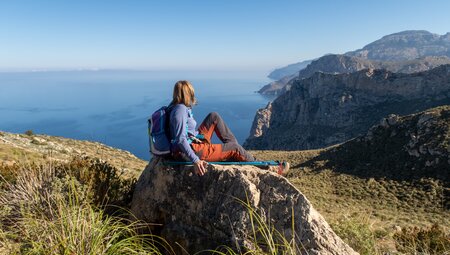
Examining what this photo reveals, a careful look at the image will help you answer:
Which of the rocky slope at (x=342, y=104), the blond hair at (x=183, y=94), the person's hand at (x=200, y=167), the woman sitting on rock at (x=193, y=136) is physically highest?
the blond hair at (x=183, y=94)

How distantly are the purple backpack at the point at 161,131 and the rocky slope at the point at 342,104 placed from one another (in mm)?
97892

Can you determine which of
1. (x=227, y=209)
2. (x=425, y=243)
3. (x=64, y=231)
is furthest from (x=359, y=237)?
(x=64, y=231)

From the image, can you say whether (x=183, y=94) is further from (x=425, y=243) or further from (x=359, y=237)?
(x=425, y=243)

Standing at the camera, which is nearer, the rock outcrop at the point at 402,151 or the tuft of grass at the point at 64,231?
the tuft of grass at the point at 64,231

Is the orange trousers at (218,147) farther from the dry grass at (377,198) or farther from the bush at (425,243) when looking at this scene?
the dry grass at (377,198)

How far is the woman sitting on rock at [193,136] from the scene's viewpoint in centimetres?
480

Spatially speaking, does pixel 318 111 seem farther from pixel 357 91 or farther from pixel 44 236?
pixel 44 236

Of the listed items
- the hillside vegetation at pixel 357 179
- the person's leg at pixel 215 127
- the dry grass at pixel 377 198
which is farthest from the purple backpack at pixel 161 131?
the dry grass at pixel 377 198

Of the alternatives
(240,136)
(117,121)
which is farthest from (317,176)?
(117,121)

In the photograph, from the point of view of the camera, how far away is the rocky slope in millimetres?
99062

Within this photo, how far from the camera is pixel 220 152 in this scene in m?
5.50

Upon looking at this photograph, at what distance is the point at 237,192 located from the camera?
4.40 m

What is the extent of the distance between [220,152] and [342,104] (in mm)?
125055

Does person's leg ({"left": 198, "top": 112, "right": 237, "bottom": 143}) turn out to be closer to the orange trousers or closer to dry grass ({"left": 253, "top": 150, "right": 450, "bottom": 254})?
the orange trousers
